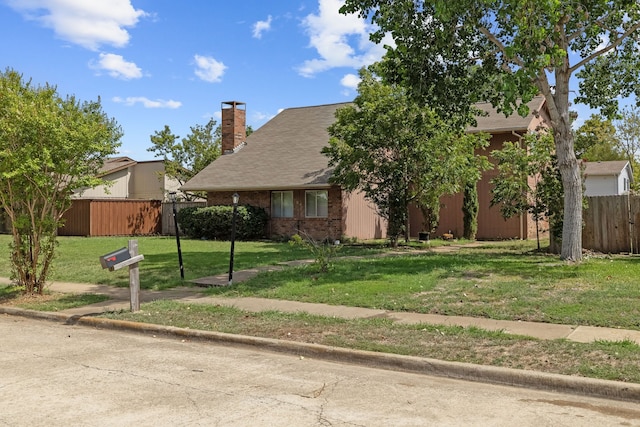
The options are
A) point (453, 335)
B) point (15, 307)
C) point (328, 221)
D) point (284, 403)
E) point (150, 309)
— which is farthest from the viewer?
point (328, 221)

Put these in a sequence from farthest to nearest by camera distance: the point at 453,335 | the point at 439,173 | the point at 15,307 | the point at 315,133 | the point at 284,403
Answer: the point at 315,133
the point at 439,173
the point at 15,307
the point at 453,335
the point at 284,403

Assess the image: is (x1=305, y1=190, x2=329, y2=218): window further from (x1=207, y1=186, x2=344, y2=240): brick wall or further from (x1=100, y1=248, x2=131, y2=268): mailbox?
(x1=100, y1=248, x2=131, y2=268): mailbox

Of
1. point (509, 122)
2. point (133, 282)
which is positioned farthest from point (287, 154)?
point (133, 282)

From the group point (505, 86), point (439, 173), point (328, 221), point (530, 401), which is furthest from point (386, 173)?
point (530, 401)

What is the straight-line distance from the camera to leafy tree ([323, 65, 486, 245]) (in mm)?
20156

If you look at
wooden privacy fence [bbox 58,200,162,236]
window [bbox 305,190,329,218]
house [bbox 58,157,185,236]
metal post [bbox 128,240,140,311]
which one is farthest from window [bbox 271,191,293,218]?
metal post [bbox 128,240,140,311]

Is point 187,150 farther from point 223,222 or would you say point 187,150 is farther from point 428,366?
point 428,366

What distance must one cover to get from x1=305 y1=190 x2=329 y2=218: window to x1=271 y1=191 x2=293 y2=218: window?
96 cm

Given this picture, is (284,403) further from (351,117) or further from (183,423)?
(351,117)

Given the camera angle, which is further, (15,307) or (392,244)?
(392,244)

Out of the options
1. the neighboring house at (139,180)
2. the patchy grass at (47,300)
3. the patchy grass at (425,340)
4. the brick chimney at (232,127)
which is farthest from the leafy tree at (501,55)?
the neighboring house at (139,180)

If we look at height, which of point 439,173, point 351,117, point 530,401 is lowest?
point 530,401

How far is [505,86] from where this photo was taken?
1129 centimetres

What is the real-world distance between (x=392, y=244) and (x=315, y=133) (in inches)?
394
